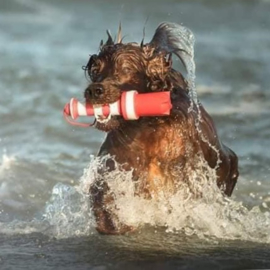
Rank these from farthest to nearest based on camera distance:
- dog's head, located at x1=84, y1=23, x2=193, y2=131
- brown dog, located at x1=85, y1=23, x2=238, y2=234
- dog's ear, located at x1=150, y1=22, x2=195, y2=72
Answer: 1. dog's ear, located at x1=150, y1=22, x2=195, y2=72
2. brown dog, located at x1=85, y1=23, x2=238, y2=234
3. dog's head, located at x1=84, y1=23, x2=193, y2=131

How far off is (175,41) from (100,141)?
10.8ft

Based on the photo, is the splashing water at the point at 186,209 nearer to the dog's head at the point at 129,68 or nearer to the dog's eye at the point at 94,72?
the dog's head at the point at 129,68

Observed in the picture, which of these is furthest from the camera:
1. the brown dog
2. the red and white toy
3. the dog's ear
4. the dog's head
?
the dog's ear

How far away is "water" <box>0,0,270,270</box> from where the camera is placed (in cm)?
547

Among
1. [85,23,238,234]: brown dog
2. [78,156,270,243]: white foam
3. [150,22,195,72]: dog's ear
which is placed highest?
[150,22,195,72]: dog's ear

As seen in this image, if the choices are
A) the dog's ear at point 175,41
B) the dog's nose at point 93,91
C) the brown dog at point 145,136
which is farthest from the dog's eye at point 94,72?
the dog's ear at point 175,41

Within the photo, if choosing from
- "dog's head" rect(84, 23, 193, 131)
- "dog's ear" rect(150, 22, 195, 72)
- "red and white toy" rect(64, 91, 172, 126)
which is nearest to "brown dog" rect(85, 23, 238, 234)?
"dog's head" rect(84, 23, 193, 131)

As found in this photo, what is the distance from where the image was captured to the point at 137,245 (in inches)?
220

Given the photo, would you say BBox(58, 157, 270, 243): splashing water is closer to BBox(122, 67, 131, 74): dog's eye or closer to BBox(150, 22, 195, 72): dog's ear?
BBox(122, 67, 131, 74): dog's eye

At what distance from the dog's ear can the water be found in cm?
84

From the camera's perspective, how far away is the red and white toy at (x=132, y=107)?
5574mm

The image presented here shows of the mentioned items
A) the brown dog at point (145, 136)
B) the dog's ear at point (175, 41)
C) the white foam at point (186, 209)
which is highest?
the dog's ear at point (175, 41)

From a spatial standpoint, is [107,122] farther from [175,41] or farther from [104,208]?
[175,41]

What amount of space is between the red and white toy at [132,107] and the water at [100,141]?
0.52 meters
